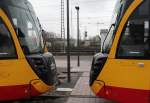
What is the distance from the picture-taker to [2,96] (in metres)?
9.62

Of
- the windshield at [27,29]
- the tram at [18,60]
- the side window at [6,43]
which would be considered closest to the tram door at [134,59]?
the tram at [18,60]

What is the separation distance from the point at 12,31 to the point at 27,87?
1.44 m

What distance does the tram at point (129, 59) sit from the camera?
8.94 meters

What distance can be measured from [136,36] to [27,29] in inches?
122

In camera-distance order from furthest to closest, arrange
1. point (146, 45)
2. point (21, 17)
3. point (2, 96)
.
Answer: point (21, 17), point (2, 96), point (146, 45)

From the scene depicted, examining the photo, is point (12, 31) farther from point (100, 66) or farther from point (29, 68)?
point (100, 66)

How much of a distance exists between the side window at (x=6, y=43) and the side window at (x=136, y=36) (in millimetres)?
2643

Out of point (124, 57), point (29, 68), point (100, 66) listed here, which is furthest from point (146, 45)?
point (29, 68)

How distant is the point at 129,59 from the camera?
9.09 metres

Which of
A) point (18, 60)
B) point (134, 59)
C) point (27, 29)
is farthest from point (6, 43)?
point (134, 59)

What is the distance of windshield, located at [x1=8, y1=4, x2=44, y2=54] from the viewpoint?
33.1ft

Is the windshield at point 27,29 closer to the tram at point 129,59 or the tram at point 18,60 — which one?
the tram at point 18,60

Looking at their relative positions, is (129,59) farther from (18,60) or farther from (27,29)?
(27,29)

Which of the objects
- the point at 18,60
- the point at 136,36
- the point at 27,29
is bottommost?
the point at 18,60
